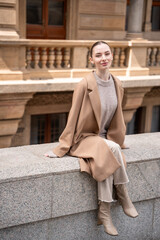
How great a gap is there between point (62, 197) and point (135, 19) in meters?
8.57

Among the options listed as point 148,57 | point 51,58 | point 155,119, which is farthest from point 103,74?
point 155,119

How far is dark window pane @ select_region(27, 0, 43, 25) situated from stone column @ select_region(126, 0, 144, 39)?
2518 millimetres

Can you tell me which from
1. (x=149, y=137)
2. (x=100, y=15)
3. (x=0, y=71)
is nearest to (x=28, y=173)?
(x=149, y=137)

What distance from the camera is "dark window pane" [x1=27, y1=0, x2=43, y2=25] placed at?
1079 centimetres

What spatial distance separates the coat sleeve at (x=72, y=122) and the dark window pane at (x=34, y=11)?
788cm

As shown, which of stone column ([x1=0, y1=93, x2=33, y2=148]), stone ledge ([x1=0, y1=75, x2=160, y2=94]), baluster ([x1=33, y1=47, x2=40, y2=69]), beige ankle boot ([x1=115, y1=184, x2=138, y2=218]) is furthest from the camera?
baluster ([x1=33, y1=47, x2=40, y2=69])

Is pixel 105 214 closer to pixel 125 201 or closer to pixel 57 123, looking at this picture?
pixel 125 201

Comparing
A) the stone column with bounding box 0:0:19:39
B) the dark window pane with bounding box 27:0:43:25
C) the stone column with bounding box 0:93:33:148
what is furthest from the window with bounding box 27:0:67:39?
the stone column with bounding box 0:93:33:148

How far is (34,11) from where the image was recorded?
430 inches

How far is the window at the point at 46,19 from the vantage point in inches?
430

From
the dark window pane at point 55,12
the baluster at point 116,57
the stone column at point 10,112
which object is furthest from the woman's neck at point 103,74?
the dark window pane at point 55,12

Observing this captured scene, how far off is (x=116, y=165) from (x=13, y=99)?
5.79 m

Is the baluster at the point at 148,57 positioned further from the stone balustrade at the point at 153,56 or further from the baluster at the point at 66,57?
the baluster at the point at 66,57

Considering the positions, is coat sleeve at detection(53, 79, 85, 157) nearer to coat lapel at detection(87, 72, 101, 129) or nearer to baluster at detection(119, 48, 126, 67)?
coat lapel at detection(87, 72, 101, 129)
